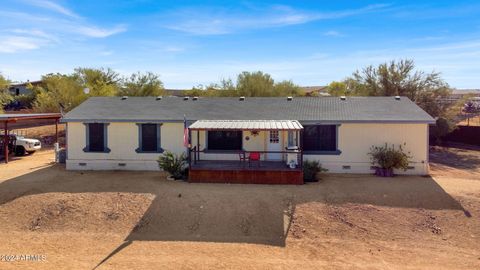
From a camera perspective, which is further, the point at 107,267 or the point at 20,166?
the point at 20,166

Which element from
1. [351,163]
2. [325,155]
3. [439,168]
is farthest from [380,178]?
[439,168]

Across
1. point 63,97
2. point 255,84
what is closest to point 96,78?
point 63,97

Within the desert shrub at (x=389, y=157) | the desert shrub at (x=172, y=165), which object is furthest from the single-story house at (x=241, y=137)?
the desert shrub at (x=172, y=165)

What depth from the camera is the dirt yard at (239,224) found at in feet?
29.7

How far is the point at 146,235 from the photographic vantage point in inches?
414

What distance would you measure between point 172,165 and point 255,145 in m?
3.73

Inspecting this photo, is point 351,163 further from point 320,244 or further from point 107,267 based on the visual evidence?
point 107,267

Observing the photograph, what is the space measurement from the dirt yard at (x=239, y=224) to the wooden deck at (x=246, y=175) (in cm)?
51

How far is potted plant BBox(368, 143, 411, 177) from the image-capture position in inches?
612

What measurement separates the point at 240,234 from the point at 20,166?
13.6m

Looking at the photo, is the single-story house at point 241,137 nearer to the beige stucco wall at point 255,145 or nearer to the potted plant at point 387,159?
the beige stucco wall at point 255,145

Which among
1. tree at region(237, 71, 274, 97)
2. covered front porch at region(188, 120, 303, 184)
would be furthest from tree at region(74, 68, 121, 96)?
covered front porch at region(188, 120, 303, 184)

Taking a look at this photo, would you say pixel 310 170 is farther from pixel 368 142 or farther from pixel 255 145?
pixel 368 142

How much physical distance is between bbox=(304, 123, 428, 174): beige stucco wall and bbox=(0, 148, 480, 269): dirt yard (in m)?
0.91
